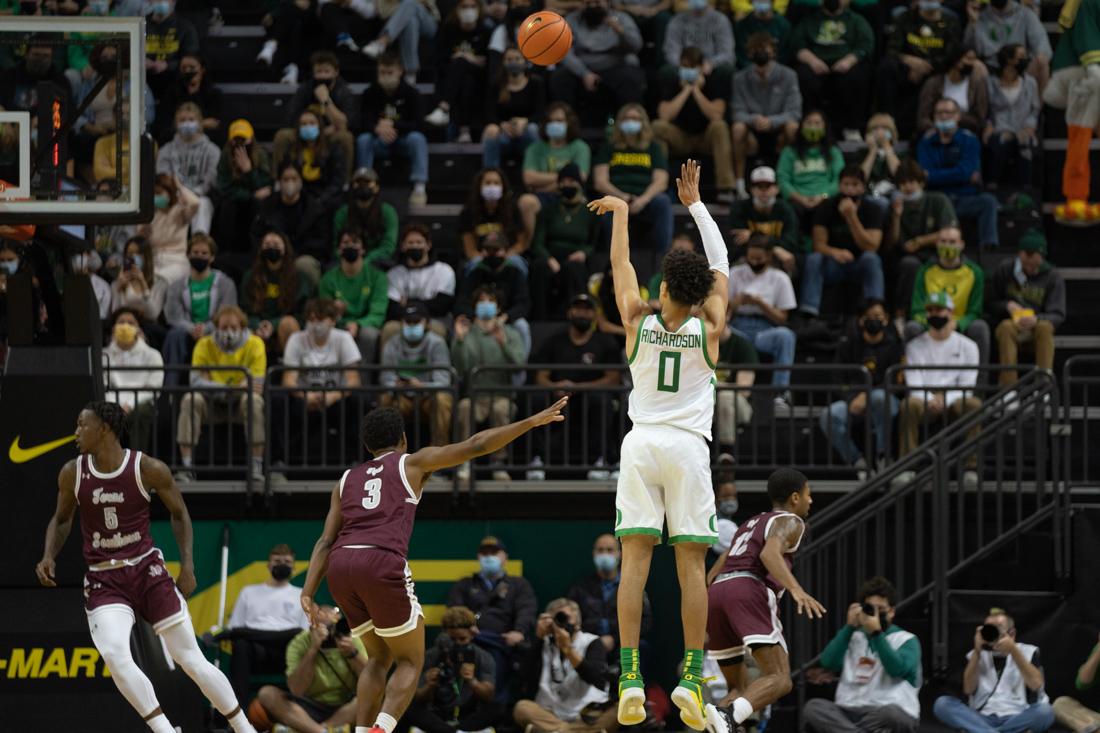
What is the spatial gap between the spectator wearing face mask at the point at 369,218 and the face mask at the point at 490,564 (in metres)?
4.16

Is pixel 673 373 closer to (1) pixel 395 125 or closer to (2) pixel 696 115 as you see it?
(2) pixel 696 115

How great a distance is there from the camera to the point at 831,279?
786 inches

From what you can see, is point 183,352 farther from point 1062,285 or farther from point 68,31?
point 1062,285

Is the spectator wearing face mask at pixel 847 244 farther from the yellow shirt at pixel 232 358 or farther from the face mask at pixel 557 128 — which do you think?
the yellow shirt at pixel 232 358

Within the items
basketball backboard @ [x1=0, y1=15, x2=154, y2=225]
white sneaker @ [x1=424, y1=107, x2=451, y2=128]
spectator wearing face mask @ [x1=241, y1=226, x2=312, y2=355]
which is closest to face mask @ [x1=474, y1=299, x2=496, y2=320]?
spectator wearing face mask @ [x1=241, y1=226, x2=312, y2=355]

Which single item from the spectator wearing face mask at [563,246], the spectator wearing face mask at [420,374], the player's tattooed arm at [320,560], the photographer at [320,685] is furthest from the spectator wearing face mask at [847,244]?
the player's tattooed arm at [320,560]

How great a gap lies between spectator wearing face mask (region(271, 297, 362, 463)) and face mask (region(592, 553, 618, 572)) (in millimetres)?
2874

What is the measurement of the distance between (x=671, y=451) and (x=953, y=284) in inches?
353

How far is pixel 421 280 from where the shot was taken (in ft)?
64.6

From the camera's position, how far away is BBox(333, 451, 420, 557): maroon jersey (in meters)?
11.6

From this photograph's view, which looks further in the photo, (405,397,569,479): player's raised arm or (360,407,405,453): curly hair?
(360,407,405,453): curly hair

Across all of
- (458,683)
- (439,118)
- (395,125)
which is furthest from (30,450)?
(439,118)

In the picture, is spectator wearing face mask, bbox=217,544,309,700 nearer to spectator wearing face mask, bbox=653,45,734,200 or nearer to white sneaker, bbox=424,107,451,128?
white sneaker, bbox=424,107,451,128

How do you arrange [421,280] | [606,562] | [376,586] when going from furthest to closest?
1. [421,280]
2. [606,562]
3. [376,586]
